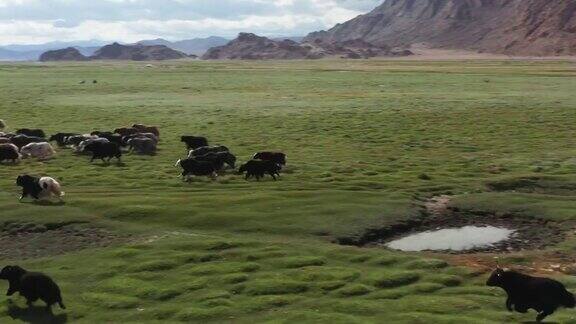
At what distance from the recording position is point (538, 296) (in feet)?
43.0

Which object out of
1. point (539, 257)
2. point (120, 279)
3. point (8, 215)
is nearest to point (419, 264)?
point (539, 257)

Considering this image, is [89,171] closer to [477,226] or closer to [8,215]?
[8,215]

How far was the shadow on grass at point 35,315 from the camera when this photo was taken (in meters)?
13.7

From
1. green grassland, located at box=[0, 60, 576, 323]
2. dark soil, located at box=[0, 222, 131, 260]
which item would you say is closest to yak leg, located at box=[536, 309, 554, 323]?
green grassland, located at box=[0, 60, 576, 323]

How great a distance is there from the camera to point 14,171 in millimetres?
29641

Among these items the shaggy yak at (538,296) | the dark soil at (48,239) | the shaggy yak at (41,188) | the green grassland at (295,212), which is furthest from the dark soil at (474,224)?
the shaggy yak at (41,188)

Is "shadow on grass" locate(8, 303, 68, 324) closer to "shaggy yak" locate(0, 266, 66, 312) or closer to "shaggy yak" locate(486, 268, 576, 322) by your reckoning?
"shaggy yak" locate(0, 266, 66, 312)

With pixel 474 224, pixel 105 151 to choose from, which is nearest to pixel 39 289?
pixel 474 224

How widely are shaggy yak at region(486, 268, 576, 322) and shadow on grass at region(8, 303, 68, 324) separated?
889cm

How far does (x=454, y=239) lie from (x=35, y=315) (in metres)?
11.6

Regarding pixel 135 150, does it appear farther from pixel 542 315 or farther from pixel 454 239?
pixel 542 315

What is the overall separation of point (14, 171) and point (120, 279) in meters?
16.0

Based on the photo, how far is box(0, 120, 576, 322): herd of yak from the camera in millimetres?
13156

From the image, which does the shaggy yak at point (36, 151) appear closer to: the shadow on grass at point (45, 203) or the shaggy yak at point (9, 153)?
the shaggy yak at point (9, 153)
